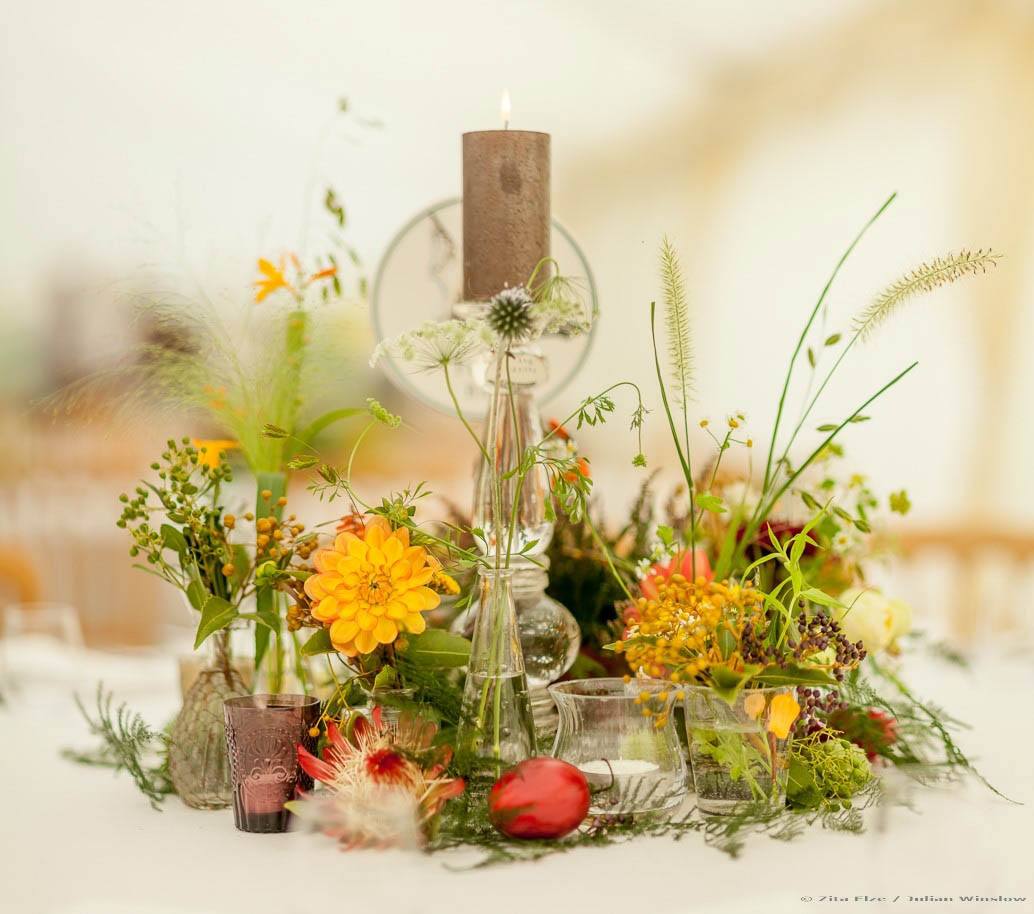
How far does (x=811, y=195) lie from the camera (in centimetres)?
394

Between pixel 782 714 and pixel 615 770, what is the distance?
12cm

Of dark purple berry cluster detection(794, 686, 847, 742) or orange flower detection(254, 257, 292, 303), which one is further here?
orange flower detection(254, 257, 292, 303)

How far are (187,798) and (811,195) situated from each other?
341 centimetres

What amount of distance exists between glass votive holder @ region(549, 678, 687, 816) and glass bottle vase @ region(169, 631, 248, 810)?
269mm

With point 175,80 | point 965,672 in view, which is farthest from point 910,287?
point 175,80

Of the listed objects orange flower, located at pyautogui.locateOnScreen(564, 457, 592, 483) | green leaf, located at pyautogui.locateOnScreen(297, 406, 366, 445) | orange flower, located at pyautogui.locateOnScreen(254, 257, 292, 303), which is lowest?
orange flower, located at pyautogui.locateOnScreen(564, 457, 592, 483)

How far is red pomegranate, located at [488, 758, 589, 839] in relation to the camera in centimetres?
79

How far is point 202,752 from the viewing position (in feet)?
3.06

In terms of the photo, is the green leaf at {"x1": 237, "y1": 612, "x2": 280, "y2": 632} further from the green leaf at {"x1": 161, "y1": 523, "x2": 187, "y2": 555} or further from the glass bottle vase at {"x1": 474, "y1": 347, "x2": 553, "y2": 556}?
the glass bottle vase at {"x1": 474, "y1": 347, "x2": 553, "y2": 556}

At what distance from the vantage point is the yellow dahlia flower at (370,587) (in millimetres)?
851

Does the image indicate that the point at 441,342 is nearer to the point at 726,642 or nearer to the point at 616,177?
the point at 726,642

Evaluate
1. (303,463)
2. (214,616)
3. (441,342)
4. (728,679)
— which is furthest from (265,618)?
(728,679)

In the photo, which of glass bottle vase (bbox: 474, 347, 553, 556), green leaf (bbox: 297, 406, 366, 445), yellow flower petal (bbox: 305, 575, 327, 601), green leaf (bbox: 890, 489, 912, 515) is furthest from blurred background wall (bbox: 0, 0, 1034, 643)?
yellow flower petal (bbox: 305, 575, 327, 601)

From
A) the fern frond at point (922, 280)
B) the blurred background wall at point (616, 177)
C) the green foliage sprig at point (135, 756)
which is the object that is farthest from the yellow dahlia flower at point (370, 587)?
the blurred background wall at point (616, 177)
